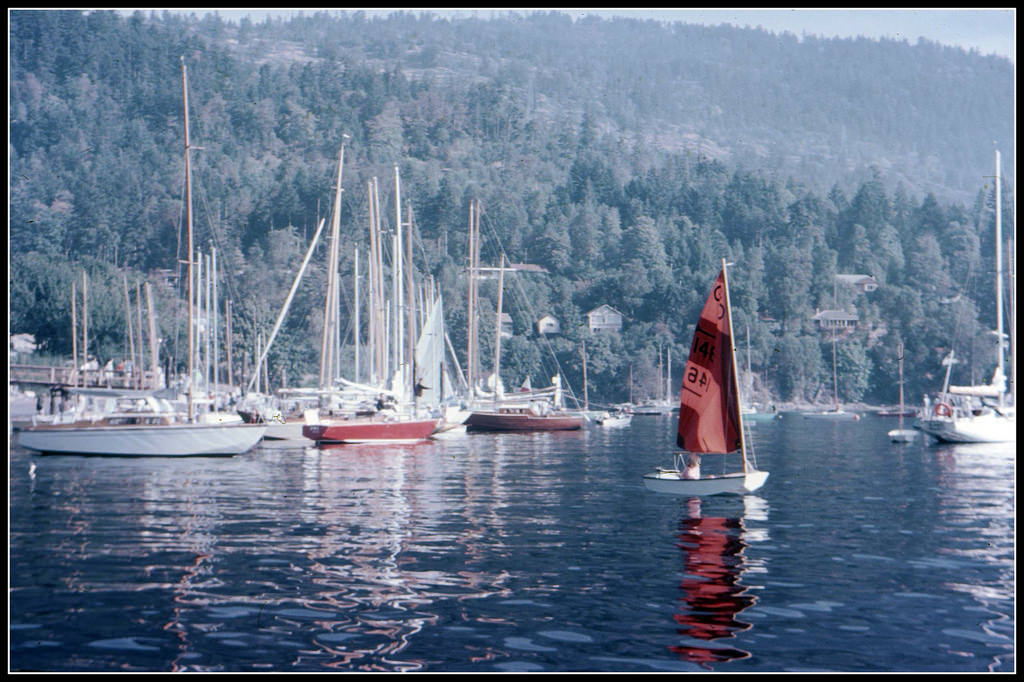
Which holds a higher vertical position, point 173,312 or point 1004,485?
point 173,312

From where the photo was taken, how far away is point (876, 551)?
100 ft

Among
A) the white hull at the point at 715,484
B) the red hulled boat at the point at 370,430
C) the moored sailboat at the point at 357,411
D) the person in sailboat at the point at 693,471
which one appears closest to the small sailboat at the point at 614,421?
the moored sailboat at the point at 357,411

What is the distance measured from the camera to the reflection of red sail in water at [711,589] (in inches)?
763

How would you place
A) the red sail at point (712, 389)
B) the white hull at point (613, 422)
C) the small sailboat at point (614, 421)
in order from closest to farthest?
1. the red sail at point (712, 389)
2. the white hull at point (613, 422)
3. the small sailboat at point (614, 421)

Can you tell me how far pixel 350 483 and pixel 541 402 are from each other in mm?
63654

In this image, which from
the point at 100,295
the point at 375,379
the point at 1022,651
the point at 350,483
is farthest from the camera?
the point at 100,295

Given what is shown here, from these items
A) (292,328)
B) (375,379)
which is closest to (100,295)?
(375,379)

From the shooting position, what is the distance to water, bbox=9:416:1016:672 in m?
19.3

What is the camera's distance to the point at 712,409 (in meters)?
39.2

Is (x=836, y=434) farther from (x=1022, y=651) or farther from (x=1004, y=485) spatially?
(x=1022, y=651)

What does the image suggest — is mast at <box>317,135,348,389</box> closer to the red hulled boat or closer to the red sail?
the red hulled boat

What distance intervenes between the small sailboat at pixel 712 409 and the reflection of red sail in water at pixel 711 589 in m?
3.64

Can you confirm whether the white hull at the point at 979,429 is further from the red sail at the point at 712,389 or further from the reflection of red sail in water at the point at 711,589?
the reflection of red sail in water at the point at 711,589

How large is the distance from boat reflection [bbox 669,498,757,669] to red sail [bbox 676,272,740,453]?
4.01 metres
